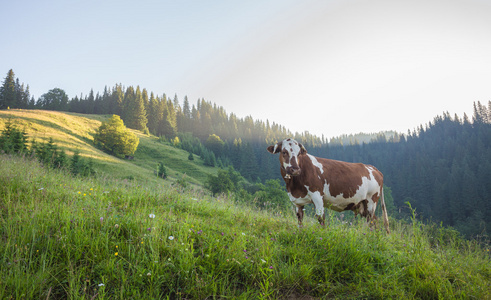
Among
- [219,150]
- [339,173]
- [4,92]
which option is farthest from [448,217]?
[4,92]

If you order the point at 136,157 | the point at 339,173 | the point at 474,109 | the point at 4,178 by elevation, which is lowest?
the point at 136,157

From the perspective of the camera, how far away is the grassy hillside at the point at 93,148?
40.2 metres

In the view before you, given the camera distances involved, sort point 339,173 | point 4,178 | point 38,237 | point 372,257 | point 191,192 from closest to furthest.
A: 1. point 38,237
2. point 372,257
3. point 4,178
4. point 339,173
5. point 191,192

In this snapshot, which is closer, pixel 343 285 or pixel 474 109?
pixel 343 285

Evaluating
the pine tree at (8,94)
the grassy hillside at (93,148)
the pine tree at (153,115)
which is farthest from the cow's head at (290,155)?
the pine tree at (8,94)

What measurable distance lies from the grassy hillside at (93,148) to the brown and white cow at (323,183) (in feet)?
84.0

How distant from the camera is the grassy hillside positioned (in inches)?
1583

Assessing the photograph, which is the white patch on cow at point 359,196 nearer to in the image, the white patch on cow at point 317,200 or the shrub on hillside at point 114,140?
the white patch on cow at point 317,200

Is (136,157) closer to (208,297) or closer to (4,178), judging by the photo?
(4,178)

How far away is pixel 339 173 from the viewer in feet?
21.0

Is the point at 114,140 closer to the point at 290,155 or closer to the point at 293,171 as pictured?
the point at 290,155

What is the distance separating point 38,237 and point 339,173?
6401 millimetres

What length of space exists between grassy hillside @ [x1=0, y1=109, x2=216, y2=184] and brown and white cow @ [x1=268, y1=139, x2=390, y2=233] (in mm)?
25596

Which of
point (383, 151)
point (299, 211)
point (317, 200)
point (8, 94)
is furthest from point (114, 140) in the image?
point (383, 151)
